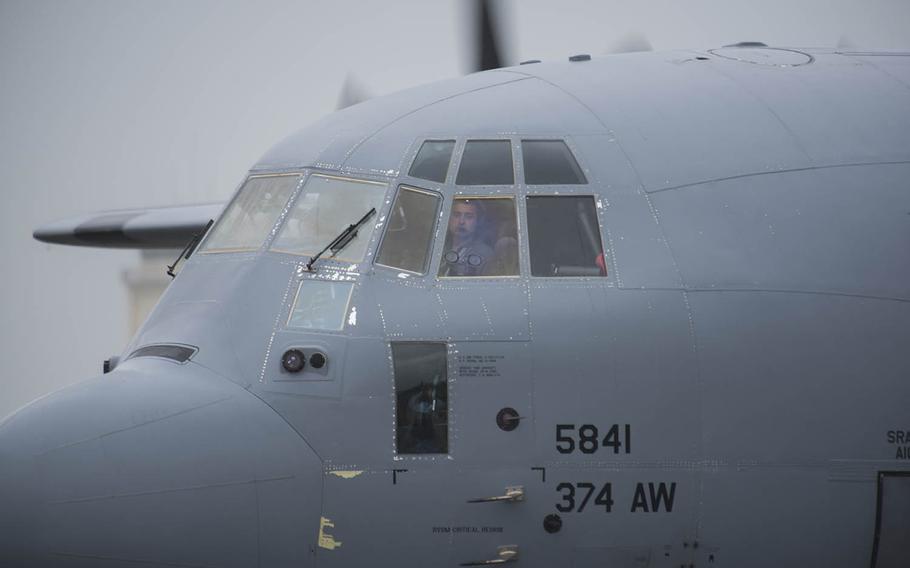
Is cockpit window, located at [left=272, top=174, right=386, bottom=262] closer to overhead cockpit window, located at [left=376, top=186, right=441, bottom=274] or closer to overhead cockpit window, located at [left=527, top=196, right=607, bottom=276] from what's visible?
overhead cockpit window, located at [left=376, top=186, right=441, bottom=274]

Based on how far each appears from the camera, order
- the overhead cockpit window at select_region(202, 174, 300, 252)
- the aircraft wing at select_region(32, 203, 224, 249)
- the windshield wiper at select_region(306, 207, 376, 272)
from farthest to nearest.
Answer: the aircraft wing at select_region(32, 203, 224, 249) → the overhead cockpit window at select_region(202, 174, 300, 252) → the windshield wiper at select_region(306, 207, 376, 272)

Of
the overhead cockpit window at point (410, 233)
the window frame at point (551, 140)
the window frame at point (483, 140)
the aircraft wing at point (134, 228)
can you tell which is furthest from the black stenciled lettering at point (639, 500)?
the aircraft wing at point (134, 228)

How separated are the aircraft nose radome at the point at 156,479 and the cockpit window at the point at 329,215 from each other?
1331 mm

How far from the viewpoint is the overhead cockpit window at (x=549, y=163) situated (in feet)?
33.2

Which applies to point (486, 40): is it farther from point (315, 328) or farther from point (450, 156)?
point (315, 328)

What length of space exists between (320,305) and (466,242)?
4.05 ft

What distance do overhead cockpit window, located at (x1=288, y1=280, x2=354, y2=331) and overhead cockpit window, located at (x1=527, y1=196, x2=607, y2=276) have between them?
1484 millimetres

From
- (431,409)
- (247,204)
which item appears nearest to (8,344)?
(247,204)

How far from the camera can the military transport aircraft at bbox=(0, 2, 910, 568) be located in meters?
8.98

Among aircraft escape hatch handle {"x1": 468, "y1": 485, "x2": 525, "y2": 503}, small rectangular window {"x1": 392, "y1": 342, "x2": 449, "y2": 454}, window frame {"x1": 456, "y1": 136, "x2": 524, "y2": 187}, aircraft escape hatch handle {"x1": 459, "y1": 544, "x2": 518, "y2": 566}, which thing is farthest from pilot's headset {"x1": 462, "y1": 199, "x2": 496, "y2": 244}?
aircraft escape hatch handle {"x1": 459, "y1": 544, "x2": 518, "y2": 566}

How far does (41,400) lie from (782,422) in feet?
18.4

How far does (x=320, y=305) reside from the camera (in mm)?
9648

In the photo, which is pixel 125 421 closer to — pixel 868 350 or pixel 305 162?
pixel 305 162

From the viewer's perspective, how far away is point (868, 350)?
32.6 ft
